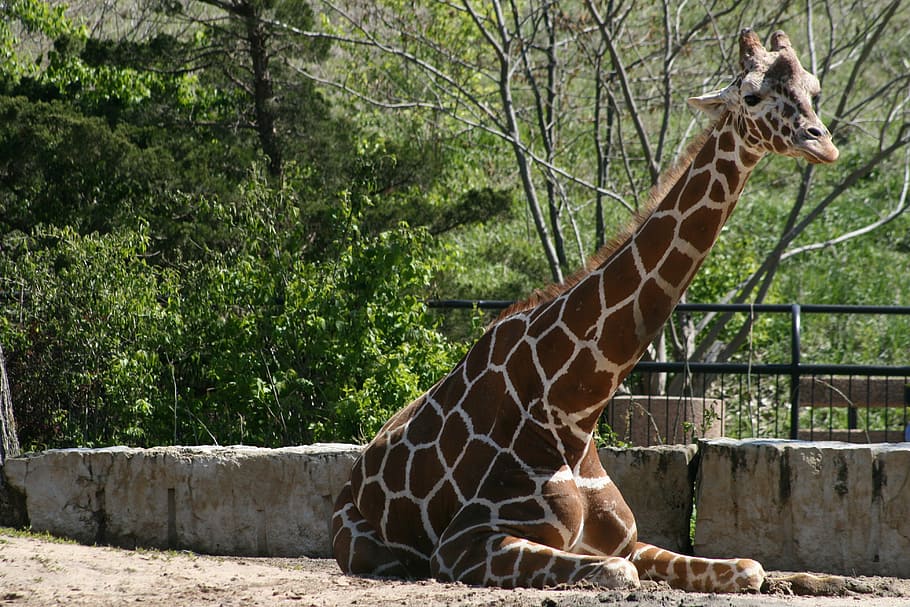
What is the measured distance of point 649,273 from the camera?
5.13 m

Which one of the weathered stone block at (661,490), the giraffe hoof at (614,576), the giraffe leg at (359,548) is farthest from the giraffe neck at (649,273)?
the weathered stone block at (661,490)

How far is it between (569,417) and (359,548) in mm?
1252

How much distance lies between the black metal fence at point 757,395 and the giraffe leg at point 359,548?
2.40m

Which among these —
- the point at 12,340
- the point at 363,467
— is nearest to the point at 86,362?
the point at 12,340

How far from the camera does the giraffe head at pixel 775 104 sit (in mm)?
4652

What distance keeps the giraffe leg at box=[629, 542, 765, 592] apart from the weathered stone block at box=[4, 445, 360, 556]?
2.43 metres

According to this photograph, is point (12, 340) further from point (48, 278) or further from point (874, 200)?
point (874, 200)

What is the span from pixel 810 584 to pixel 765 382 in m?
10.3

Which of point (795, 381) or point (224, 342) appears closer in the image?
point (224, 342)

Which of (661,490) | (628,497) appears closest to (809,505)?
(661,490)

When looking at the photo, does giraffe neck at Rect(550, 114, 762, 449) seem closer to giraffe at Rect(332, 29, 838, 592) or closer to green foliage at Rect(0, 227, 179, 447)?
giraffe at Rect(332, 29, 838, 592)

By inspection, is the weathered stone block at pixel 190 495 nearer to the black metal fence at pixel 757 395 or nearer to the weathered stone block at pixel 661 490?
the weathered stone block at pixel 661 490

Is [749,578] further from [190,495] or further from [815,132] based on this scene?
[190,495]

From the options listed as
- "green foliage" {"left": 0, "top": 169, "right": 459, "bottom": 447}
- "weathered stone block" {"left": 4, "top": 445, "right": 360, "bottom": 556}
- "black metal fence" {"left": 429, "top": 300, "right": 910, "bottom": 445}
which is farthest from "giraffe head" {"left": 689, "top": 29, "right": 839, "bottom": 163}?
"green foliage" {"left": 0, "top": 169, "right": 459, "bottom": 447}
